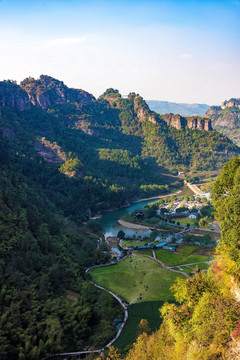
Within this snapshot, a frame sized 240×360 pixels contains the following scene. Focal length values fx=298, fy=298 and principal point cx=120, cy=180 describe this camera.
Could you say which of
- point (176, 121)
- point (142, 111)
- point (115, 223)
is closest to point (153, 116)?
point (142, 111)

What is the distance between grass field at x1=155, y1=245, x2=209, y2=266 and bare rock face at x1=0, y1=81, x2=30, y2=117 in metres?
97.8

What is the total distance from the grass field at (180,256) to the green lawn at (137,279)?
254cm

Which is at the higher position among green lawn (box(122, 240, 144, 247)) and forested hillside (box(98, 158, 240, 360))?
forested hillside (box(98, 158, 240, 360))

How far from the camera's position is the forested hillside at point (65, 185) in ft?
89.8

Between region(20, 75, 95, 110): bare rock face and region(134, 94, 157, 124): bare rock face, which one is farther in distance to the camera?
region(134, 94, 157, 124): bare rock face

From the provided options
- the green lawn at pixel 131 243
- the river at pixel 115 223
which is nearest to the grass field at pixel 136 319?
the green lawn at pixel 131 243

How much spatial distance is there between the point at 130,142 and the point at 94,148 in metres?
35.7

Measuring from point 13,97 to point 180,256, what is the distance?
355ft

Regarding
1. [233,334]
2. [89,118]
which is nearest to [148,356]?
[233,334]

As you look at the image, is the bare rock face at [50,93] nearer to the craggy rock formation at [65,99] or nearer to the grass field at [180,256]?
the craggy rock formation at [65,99]

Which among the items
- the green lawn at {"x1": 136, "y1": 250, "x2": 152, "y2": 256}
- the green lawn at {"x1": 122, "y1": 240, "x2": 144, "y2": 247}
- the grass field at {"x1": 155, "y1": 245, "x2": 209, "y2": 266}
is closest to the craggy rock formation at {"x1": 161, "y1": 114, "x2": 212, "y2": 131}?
the green lawn at {"x1": 122, "y1": 240, "x2": 144, "y2": 247}

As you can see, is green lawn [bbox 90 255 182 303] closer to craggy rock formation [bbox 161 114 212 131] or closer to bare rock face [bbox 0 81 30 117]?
bare rock face [bbox 0 81 30 117]

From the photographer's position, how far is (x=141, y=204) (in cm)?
9812

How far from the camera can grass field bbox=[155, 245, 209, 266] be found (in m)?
46.8
